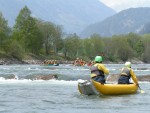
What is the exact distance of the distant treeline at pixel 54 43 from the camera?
106 metres

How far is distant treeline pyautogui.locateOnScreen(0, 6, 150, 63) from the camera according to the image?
349 ft

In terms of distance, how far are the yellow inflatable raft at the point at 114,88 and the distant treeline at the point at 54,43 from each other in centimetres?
8151

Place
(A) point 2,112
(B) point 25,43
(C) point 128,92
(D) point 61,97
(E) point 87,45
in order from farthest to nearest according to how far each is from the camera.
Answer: (E) point 87,45, (B) point 25,43, (C) point 128,92, (D) point 61,97, (A) point 2,112

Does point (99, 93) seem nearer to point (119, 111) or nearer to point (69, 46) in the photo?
point (119, 111)

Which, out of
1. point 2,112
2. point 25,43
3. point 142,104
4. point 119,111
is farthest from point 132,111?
point 25,43

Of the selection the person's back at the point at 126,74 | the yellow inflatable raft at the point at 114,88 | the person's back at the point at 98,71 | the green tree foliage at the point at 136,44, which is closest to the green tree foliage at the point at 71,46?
the green tree foliage at the point at 136,44

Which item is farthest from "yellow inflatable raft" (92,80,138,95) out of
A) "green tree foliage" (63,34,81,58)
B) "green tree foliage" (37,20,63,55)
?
"green tree foliage" (63,34,81,58)

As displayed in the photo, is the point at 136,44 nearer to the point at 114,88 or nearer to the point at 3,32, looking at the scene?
the point at 3,32

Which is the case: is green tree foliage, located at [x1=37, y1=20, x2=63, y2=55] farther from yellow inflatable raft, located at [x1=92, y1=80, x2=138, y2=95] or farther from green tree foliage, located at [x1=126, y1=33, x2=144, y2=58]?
yellow inflatable raft, located at [x1=92, y1=80, x2=138, y2=95]

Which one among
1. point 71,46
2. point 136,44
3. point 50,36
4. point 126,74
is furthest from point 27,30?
point 126,74

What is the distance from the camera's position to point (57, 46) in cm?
13288

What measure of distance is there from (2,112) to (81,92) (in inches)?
282

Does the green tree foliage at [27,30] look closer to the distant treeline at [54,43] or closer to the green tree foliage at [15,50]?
the distant treeline at [54,43]

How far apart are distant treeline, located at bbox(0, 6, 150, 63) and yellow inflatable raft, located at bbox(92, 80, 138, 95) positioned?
81507 millimetres
